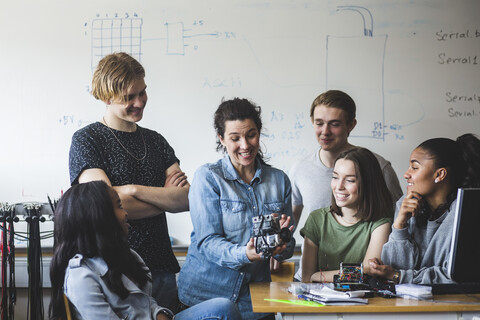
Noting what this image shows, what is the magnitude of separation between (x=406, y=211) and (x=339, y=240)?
0.33 m

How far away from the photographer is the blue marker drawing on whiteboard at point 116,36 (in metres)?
3.47

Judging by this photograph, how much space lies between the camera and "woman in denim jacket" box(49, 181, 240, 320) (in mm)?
1826

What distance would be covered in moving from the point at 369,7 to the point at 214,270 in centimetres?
217

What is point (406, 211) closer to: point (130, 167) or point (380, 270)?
point (380, 270)

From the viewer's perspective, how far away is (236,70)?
3.51m

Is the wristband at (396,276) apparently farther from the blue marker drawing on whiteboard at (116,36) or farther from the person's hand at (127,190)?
the blue marker drawing on whiteboard at (116,36)

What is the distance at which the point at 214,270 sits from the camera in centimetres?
220

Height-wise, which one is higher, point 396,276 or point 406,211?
point 406,211

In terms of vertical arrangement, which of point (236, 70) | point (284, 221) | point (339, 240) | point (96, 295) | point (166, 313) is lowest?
point (166, 313)

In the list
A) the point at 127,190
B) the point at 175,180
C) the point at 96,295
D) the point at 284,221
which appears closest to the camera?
the point at 96,295

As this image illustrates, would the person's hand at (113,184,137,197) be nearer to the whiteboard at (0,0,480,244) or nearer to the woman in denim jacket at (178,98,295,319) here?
the woman in denim jacket at (178,98,295,319)

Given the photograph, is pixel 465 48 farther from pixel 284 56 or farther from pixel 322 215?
pixel 322 215

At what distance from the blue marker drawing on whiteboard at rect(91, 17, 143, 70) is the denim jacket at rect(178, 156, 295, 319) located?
1.54 meters

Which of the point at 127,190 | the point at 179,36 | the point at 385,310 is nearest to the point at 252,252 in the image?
the point at 385,310
